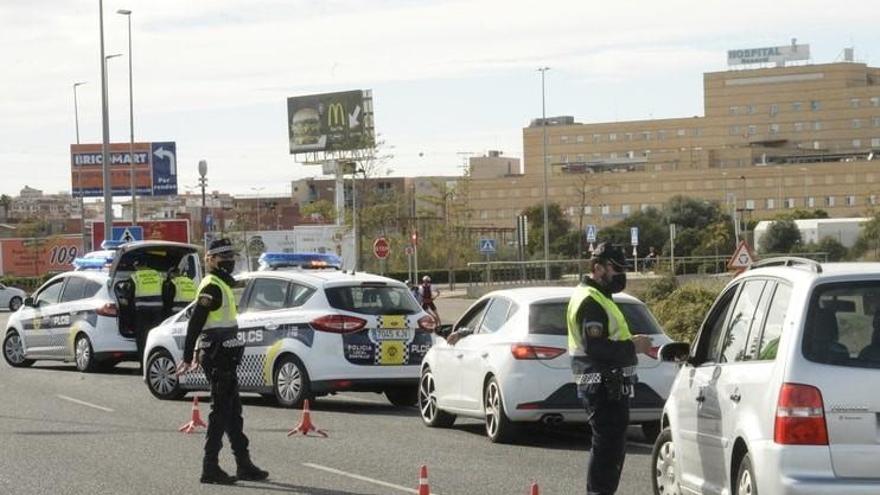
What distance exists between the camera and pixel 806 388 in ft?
26.3

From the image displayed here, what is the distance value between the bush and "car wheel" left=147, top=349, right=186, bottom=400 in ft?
32.5

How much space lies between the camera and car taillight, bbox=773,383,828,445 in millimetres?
7992

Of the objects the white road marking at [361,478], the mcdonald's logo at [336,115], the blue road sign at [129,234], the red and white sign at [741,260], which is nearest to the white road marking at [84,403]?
the white road marking at [361,478]

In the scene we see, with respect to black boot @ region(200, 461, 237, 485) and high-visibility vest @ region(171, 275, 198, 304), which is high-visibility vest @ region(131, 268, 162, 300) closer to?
high-visibility vest @ region(171, 275, 198, 304)

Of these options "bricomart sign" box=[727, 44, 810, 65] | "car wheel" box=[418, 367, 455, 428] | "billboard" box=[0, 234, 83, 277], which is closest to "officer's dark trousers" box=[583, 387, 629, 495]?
"car wheel" box=[418, 367, 455, 428]

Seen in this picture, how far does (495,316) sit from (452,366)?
0.86 m

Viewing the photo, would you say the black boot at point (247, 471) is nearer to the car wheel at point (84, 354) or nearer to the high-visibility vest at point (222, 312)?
the high-visibility vest at point (222, 312)

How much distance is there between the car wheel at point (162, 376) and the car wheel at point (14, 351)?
8.45 meters

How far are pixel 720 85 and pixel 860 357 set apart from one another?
513ft

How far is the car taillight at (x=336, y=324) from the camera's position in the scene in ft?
62.7

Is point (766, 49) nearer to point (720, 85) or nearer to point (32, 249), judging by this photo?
point (720, 85)

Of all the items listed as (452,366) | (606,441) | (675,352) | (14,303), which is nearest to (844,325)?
(675,352)

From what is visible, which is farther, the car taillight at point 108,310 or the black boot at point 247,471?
the car taillight at point 108,310

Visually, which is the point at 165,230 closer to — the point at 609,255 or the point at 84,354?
the point at 84,354
